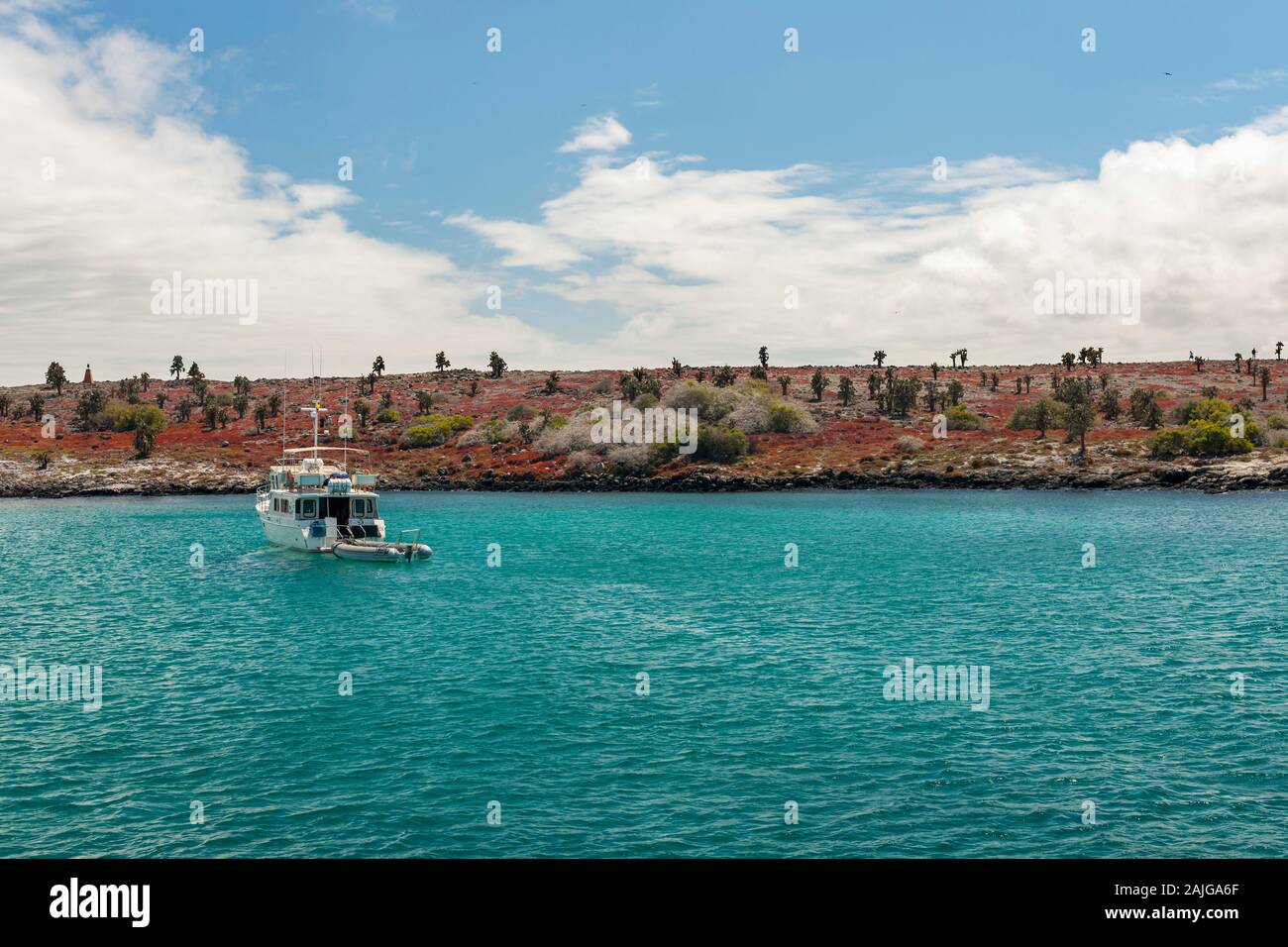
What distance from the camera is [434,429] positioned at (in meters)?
162

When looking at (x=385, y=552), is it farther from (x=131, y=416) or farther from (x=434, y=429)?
(x=131, y=416)

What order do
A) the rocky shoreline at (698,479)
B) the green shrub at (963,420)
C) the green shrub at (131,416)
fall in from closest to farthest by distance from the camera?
1. the rocky shoreline at (698,479)
2. the green shrub at (963,420)
3. the green shrub at (131,416)

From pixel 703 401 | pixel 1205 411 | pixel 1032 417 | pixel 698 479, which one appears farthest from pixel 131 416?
pixel 1205 411

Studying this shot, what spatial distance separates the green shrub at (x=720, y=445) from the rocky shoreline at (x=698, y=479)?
19.2 ft

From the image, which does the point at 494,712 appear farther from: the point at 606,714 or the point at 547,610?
the point at 547,610

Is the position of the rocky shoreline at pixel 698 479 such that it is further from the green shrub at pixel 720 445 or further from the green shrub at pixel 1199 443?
the green shrub at pixel 720 445

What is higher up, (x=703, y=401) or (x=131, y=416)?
(x=703, y=401)

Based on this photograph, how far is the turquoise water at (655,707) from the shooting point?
21.9 m

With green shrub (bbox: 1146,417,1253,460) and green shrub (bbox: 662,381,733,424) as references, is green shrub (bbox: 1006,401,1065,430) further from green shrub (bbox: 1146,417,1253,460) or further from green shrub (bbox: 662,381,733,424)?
green shrub (bbox: 662,381,733,424)
